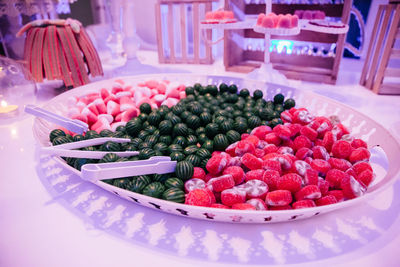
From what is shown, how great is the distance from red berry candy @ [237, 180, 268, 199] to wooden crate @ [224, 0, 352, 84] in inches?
39.8

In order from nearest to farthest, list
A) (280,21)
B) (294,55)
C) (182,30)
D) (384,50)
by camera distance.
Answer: (280,21)
(384,50)
(294,55)
(182,30)

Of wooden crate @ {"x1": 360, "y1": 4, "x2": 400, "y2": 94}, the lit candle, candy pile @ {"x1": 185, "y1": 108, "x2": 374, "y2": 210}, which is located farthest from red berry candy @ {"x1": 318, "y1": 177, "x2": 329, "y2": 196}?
the lit candle

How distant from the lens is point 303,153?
0.61 metres

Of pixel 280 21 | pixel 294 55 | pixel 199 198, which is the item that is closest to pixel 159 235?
pixel 199 198

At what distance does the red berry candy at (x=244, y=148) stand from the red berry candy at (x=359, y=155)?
0.21m

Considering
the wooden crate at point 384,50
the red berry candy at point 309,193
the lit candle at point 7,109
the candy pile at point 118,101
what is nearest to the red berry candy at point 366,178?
the red berry candy at point 309,193

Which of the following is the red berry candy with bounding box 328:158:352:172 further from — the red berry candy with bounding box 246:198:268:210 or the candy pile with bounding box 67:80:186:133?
the candy pile with bounding box 67:80:186:133

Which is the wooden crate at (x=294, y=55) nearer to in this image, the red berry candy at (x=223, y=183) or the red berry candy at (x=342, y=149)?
the red berry candy at (x=342, y=149)

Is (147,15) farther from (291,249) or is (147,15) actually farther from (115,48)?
(291,249)

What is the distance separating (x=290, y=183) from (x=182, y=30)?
141 cm

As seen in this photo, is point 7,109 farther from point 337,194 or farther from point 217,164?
point 337,194

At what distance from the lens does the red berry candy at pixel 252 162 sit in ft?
1.86

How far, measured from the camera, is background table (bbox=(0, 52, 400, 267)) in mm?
446

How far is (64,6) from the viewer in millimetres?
1710
